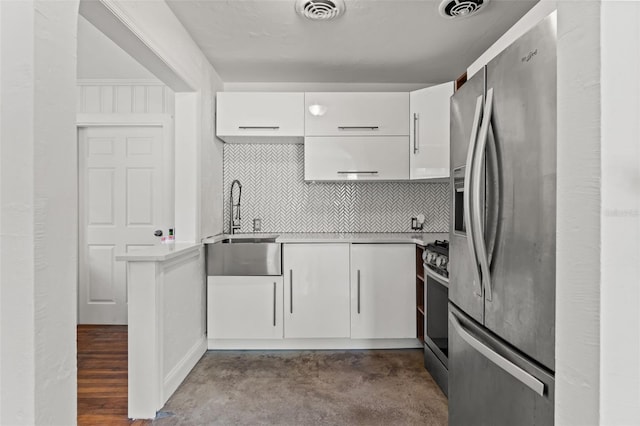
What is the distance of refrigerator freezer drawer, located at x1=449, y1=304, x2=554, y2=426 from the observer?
0.91 m

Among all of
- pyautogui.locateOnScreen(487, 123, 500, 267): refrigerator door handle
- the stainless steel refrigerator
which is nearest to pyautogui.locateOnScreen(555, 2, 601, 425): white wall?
the stainless steel refrigerator

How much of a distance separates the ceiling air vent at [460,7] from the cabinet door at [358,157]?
1.07m

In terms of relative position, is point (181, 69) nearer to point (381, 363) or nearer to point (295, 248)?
point (295, 248)

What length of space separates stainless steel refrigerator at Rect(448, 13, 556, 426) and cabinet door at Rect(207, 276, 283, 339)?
5.91 feet

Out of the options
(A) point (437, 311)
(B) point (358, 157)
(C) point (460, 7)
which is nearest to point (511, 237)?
(A) point (437, 311)

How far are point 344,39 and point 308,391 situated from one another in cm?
249

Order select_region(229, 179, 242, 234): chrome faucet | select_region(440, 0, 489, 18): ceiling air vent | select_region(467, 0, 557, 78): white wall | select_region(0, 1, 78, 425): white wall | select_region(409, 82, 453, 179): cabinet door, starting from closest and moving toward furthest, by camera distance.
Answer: select_region(0, 1, 78, 425): white wall → select_region(467, 0, 557, 78): white wall → select_region(440, 0, 489, 18): ceiling air vent → select_region(409, 82, 453, 179): cabinet door → select_region(229, 179, 242, 234): chrome faucet

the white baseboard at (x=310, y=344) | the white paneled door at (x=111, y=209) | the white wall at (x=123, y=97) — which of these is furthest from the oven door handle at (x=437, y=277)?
the white wall at (x=123, y=97)

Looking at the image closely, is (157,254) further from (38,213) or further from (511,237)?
(511,237)

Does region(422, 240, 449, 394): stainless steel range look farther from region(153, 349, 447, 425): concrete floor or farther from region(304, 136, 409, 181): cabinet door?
region(304, 136, 409, 181): cabinet door

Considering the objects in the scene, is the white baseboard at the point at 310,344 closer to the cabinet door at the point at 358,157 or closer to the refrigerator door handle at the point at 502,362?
the cabinet door at the point at 358,157

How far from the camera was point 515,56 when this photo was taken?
100 cm

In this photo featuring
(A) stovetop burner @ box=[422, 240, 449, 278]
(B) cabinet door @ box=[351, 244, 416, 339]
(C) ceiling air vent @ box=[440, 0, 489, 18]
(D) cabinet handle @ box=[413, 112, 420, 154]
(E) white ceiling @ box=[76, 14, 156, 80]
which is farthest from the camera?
(D) cabinet handle @ box=[413, 112, 420, 154]

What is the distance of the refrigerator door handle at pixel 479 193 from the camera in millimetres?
1099
